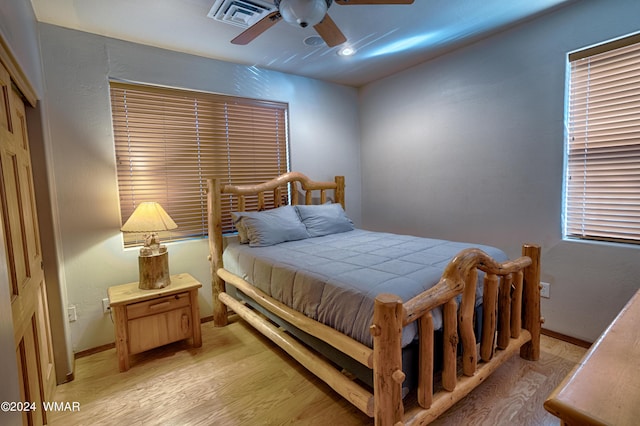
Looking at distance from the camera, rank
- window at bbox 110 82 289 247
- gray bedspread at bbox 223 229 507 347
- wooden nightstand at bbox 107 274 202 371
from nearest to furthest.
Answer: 1. gray bedspread at bbox 223 229 507 347
2. wooden nightstand at bbox 107 274 202 371
3. window at bbox 110 82 289 247

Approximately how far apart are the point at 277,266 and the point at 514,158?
7.14 feet

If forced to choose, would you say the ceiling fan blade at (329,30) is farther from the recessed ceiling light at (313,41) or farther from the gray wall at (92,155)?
the gray wall at (92,155)

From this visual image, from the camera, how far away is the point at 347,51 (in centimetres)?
291

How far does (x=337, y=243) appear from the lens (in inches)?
107

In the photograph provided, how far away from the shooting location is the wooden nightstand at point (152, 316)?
7.24ft

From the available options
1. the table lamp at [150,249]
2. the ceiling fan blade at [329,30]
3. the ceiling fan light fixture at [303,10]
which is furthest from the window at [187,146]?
the ceiling fan light fixture at [303,10]

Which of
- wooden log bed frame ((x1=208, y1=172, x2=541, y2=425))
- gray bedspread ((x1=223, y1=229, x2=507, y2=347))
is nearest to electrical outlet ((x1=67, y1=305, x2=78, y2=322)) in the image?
gray bedspread ((x1=223, y1=229, x2=507, y2=347))

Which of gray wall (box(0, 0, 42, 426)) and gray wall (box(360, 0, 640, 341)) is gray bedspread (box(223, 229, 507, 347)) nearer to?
gray wall (box(360, 0, 640, 341))

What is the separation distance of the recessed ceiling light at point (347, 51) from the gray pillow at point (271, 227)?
1585mm

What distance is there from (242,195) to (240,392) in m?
1.78

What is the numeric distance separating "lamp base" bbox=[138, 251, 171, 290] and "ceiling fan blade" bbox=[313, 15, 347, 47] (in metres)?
1.98

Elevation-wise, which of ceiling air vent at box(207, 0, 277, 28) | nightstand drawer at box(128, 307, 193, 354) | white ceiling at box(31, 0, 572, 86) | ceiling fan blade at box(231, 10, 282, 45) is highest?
white ceiling at box(31, 0, 572, 86)

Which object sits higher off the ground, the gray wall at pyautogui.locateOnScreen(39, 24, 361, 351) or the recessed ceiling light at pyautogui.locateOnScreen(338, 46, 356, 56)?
the recessed ceiling light at pyautogui.locateOnScreen(338, 46, 356, 56)

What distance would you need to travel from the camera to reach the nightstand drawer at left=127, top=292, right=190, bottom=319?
88.4 inches
